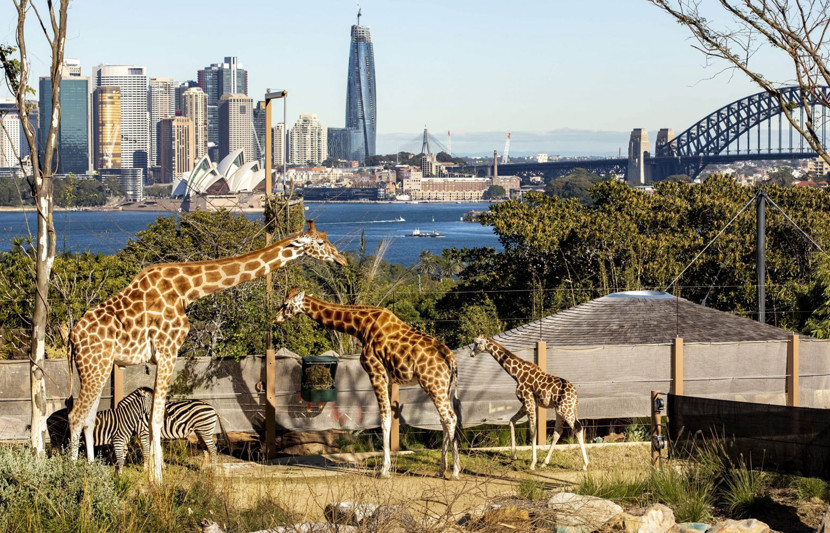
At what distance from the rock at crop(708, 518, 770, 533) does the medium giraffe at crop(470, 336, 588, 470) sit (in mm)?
3159

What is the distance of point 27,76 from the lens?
34.7 ft

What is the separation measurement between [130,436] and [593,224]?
23135mm

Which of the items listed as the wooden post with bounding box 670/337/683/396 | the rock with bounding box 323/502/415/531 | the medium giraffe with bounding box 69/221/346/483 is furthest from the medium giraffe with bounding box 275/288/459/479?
the wooden post with bounding box 670/337/683/396

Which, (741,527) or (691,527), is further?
(691,527)

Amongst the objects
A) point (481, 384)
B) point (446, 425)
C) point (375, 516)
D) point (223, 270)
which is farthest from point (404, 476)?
point (375, 516)

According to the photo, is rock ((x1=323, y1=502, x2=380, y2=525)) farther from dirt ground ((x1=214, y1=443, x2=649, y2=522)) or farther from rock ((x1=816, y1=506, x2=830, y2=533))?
rock ((x1=816, y1=506, x2=830, y2=533))

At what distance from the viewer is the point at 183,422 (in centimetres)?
1134

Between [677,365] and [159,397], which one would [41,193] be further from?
[677,365]

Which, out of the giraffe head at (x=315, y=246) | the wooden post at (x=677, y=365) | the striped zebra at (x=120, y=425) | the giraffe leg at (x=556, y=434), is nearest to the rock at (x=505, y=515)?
the giraffe leg at (x=556, y=434)

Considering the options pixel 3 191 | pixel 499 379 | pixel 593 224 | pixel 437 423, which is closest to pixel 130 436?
pixel 437 423

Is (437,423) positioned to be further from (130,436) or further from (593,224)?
(593,224)

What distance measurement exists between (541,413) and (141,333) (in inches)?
197

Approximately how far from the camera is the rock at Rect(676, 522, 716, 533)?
8.55m

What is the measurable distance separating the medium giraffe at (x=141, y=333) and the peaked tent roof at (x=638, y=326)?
19.3 feet
